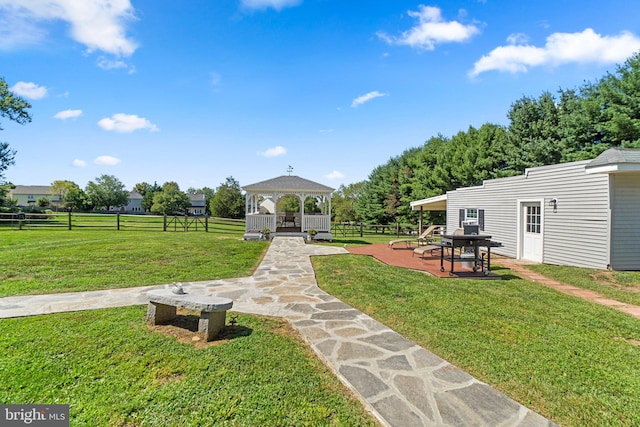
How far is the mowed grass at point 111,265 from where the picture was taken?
5.86 metres

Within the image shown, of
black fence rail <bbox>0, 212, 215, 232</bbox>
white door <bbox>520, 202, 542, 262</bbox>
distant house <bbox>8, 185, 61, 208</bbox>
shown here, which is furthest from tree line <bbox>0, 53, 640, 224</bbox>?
distant house <bbox>8, 185, 61, 208</bbox>

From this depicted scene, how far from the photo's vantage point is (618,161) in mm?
7461

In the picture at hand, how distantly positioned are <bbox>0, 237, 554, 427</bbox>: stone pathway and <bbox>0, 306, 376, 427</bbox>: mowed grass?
0.83 ft

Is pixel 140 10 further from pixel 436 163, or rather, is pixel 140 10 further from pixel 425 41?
pixel 436 163

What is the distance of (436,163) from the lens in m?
28.4

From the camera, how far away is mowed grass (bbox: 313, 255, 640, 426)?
7.88ft

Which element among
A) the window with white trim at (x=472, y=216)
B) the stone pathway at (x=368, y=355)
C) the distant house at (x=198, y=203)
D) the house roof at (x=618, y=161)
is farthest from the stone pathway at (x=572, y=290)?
the distant house at (x=198, y=203)

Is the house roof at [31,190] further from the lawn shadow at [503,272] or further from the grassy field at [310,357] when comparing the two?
the lawn shadow at [503,272]

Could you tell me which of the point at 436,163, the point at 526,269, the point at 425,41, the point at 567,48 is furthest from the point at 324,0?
the point at 436,163

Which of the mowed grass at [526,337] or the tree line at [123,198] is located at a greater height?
the tree line at [123,198]

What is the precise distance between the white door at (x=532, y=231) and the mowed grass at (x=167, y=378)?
33.5 feet

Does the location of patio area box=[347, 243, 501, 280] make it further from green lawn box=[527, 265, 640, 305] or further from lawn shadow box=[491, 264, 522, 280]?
green lawn box=[527, 265, 640, 305]

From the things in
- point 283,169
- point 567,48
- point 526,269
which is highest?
point 567,48

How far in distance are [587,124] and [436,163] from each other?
11987mm
